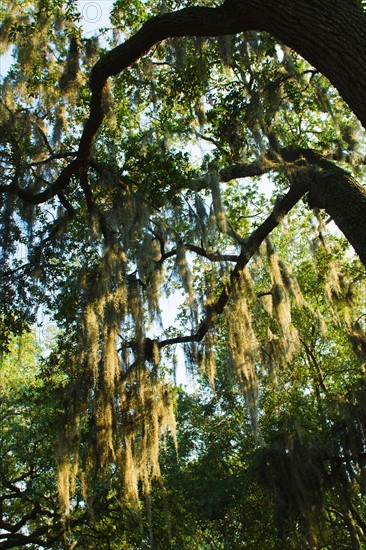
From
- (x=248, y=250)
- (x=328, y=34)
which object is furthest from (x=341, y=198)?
(x=328, y=34)

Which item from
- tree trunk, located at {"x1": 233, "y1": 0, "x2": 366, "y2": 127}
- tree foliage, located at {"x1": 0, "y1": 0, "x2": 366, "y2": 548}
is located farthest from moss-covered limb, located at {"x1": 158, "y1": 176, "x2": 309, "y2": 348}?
tree trunk, located at {"x1": 233, "y1": 0, "x2": 366, "y2": 127}

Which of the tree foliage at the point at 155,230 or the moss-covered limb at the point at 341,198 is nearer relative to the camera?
the moss-covered limb at the point at 341,198

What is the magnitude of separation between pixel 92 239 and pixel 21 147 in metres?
1.36

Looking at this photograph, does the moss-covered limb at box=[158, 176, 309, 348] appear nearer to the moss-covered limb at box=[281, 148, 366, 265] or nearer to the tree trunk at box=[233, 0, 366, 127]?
the moss-covered limb at box=[281, 148, 366, 265]

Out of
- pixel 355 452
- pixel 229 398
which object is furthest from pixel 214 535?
pixel 355 452

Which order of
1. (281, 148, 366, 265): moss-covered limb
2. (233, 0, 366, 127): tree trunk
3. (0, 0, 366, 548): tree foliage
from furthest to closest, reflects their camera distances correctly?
1. (0, 0, 366, 548): tree foliage
2. (281, 148, 366, 265): moss-covered limb
3. (233, 0, 366, 127): tree trunk

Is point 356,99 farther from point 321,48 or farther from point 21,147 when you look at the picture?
point 21,147

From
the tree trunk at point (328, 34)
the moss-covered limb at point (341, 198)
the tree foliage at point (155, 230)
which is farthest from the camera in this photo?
the tree foliage at point (155, 230)

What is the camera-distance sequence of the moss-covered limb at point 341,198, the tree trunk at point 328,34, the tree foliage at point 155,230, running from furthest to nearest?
the tree foliage at point 155,230 < the moss-covered limb at point 341,198 < the tree trunk at point 328,34

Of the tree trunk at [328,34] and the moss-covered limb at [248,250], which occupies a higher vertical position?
the moss-covered limb at [248,250]

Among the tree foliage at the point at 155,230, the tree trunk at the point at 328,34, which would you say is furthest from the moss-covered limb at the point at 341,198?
the tree trunk at the point at 328,34

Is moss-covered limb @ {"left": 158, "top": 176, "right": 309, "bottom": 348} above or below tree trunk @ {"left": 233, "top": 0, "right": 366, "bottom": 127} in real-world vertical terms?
above

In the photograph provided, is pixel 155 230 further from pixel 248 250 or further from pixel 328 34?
pixel 328 34

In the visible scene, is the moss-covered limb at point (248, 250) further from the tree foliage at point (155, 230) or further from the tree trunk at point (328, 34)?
the tree trunk at point (328, 34)
